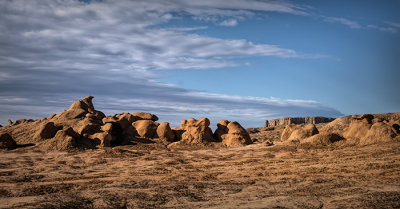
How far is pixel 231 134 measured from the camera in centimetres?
2208

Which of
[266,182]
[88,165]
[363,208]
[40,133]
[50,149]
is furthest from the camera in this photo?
[40,133]

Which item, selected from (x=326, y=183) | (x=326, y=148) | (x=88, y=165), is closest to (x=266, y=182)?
(x=326, y=183)

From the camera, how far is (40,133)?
851 inches

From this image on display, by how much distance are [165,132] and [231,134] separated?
483cm

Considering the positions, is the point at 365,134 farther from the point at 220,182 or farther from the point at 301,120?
the point at 301,120

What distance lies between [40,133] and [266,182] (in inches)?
715

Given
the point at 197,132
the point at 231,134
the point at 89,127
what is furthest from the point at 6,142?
the point at 231,134

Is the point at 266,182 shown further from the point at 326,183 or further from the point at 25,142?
the point at 25,142

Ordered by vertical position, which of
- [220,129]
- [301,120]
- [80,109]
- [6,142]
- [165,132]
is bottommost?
[6,142]

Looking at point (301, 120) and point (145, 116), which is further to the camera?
point (301, 120)

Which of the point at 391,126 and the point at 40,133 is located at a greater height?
the point at 391,126

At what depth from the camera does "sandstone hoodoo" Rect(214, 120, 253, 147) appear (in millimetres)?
21516

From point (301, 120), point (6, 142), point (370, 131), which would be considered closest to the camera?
point (370, 131)

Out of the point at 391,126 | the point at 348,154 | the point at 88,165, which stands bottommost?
the point at 88,165
